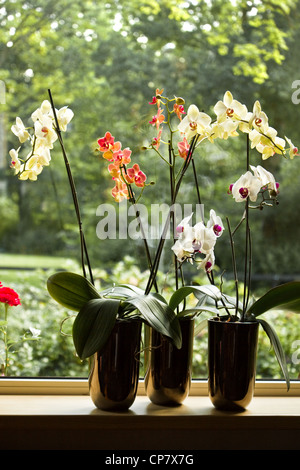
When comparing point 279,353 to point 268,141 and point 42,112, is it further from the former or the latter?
point 42,112

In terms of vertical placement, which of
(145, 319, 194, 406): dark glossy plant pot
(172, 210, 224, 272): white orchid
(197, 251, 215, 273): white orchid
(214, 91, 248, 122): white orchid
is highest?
(214, 91, 248, 122): white orchid

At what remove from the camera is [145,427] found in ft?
4.69

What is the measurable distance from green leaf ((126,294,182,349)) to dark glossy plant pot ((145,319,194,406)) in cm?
8

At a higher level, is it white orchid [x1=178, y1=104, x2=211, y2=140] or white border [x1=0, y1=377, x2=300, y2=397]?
white orchid [x1=178, y1=104, x2=211, y2=140]

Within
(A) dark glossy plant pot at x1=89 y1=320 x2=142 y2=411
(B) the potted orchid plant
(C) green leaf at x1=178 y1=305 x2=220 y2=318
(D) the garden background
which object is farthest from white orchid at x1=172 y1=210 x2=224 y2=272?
(D) the garden background

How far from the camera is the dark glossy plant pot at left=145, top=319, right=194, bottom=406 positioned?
4.92 feet

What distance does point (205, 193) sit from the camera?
183 cm

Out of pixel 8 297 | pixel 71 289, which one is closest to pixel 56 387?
pixel 8 297

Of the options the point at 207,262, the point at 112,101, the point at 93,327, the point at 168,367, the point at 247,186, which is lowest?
the point at 168,367

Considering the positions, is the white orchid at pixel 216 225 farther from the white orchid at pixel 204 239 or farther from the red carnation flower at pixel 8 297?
the red carnation flower at pixel 8 297

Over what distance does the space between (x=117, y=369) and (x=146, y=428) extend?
16 cm

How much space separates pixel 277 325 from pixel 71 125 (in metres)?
0.89

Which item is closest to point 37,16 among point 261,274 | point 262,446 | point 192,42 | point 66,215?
point 192,42

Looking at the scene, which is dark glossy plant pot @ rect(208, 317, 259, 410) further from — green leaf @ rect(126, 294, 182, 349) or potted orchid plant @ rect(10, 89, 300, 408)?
green leaf @ rect(126, 294, 182, 349)
